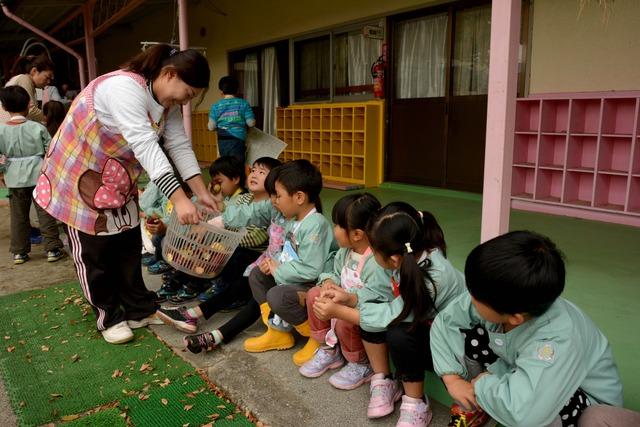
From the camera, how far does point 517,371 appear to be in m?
1.28

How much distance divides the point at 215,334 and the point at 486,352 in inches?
49.0

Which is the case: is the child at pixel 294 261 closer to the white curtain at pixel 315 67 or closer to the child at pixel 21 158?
the child at pixel 21 158

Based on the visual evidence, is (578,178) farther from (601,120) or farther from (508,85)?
(508,85)

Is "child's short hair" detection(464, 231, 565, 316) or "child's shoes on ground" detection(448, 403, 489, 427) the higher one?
"child's short hair" detection(464, 231, 565, 316)

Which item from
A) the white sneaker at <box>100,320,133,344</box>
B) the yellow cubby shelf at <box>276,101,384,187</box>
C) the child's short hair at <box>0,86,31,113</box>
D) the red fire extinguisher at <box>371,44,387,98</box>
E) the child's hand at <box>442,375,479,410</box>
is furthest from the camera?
the yellow cubby shelf at <box>276,101,384,187</box>

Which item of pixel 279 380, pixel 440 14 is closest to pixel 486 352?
pixel 279 380

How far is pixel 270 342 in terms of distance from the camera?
7.60 ft

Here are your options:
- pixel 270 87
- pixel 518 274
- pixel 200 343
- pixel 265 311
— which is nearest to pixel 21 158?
pixel 200 343

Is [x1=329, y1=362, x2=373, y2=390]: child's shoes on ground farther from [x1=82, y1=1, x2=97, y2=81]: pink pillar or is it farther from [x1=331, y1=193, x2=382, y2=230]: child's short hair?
[x1=82, y1=1, x2=97, y2=81]: pink pillar

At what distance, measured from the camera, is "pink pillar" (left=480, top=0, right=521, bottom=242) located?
6.32ft

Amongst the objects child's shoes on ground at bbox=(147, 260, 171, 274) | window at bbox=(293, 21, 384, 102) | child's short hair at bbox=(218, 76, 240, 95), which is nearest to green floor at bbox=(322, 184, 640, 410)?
child's short hair at bbox=(218, 76, 240, 95)

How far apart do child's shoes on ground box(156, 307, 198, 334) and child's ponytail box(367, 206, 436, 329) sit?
1.18 meters

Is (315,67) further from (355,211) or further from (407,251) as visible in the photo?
(407,251)

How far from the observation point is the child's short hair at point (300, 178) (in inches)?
88.7
